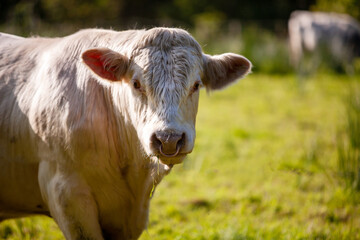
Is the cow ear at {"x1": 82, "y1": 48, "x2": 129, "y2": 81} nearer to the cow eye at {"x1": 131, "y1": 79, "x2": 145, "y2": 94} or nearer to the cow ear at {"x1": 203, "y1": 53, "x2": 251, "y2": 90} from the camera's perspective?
the cow eye at {"x1": 131, "y1": 79, "x2": 145, "y2": 94}

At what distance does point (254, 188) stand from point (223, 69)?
2518mm

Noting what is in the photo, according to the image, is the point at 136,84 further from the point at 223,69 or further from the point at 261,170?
the point at 261,170

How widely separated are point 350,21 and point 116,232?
50.3 feet

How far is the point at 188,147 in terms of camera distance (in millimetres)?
2318

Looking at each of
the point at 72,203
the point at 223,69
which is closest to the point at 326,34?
the point at 223,69

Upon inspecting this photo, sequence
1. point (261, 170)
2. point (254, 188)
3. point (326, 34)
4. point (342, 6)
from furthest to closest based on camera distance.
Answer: point (342, 6)
point (326, 34)
point (261, 170)
point (254, 188)

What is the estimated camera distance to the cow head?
2.29 m

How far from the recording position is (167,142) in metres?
2.21

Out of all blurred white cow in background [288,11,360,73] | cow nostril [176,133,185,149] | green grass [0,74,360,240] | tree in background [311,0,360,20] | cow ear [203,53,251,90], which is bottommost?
blurred white cow in background [288,11,360,73]

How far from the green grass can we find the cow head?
1371 mm

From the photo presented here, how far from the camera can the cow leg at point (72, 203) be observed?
2.53m

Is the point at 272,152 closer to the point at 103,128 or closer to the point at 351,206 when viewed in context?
the point at 351,206

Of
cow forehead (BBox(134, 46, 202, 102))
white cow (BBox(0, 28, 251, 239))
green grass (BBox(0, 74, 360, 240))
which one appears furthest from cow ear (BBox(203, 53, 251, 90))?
green grass (BBox(0, 74, 360, 240))

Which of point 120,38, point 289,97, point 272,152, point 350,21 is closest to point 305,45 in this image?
point 350,21
